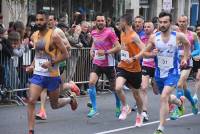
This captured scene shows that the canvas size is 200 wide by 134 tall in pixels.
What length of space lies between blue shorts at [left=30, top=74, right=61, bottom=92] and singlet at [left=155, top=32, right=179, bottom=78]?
167 centimetres

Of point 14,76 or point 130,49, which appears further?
point 14,76

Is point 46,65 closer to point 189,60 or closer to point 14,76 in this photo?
point 189,60

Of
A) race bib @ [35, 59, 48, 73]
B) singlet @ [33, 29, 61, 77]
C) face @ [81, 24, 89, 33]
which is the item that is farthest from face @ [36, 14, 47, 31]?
face @ [81, 24, 89, 33]

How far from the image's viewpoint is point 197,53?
11.2m

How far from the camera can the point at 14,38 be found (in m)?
12.5

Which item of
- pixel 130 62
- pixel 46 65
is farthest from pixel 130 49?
pixel 46 65

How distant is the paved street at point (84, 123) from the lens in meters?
9.48

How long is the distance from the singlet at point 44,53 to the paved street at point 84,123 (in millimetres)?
1141

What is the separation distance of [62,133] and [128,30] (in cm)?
229

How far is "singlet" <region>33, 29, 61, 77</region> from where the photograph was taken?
8.51 metres

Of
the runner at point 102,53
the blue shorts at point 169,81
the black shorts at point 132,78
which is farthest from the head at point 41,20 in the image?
the runner at point 102,53

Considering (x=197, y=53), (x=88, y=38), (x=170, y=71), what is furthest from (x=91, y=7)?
(x=170, y=71)

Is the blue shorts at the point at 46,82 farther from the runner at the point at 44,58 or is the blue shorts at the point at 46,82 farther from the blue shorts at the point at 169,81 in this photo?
the blue shorts at the point at 169,81

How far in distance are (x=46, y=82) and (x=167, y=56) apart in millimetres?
1957
